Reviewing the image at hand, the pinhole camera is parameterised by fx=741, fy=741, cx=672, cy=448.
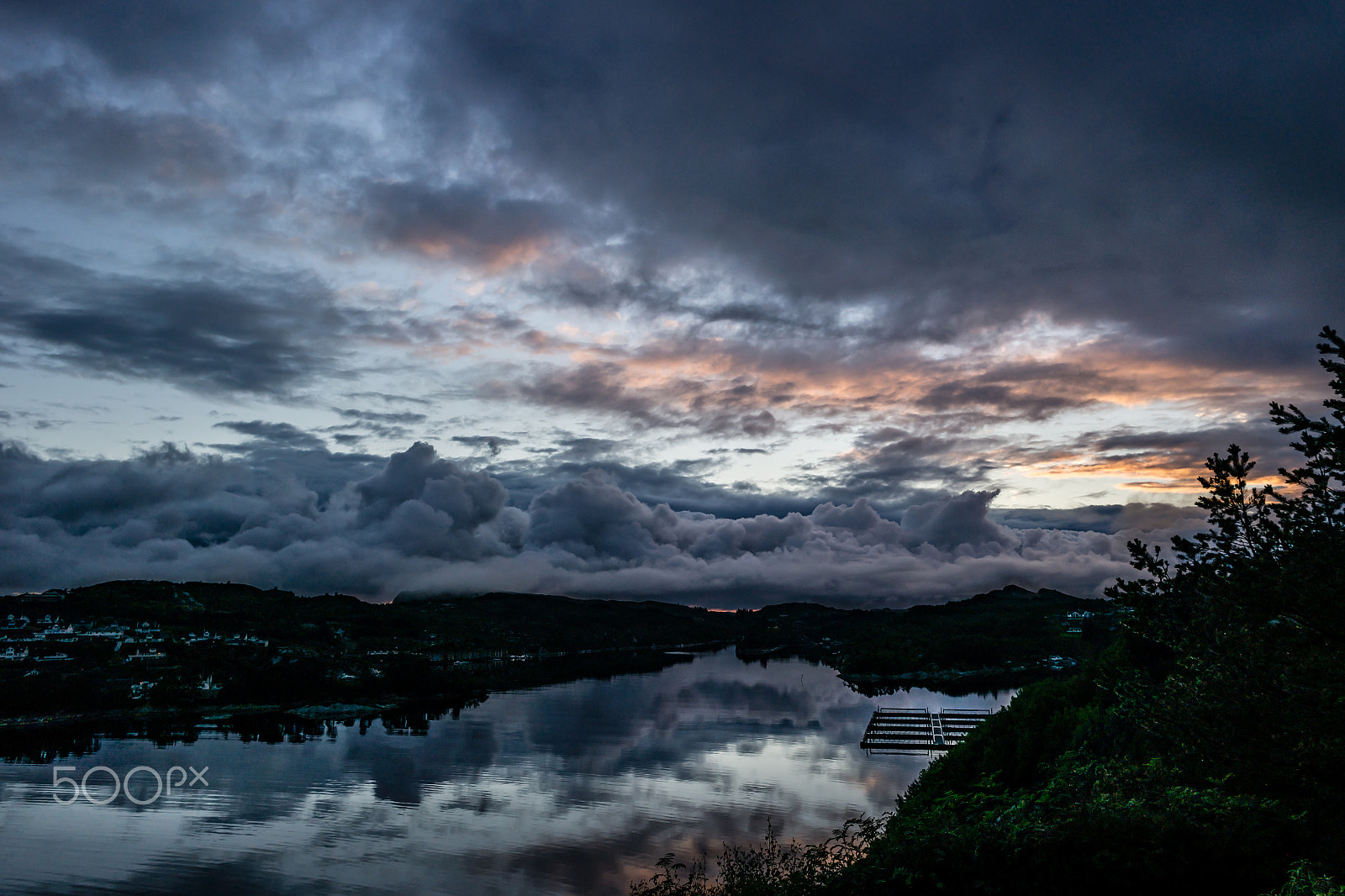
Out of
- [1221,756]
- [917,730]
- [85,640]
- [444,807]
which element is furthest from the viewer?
[85,640]

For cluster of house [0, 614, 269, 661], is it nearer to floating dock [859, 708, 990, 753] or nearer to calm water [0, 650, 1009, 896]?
calm water [0, 650, 1009, 896]

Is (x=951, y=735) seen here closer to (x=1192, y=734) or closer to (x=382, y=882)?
→ (x=382, y=882)

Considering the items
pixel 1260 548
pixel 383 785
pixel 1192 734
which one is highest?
pixel 1260 548

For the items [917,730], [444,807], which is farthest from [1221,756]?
[917,730]

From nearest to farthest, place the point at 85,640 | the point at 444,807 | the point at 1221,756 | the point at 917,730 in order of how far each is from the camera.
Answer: the point at 1221,756, the point at 444,807, the point at 917,730, the point at 85,640

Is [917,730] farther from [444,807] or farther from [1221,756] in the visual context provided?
[1221,756]

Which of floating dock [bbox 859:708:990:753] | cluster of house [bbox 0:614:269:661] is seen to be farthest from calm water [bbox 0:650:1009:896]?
cluster of house [bbox 0:614:269:661]

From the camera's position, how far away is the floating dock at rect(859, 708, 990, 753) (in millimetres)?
80000

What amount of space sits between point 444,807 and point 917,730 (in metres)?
58.2

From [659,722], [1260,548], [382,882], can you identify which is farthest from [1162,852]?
[659,722]

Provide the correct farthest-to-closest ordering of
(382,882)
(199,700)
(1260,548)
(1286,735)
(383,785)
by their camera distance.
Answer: (199,700)
(383,785)
(382,882)
(1260,548)
(1286,735)

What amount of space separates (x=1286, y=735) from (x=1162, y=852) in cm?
357

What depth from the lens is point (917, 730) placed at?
3543 inches

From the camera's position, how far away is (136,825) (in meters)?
52.2
